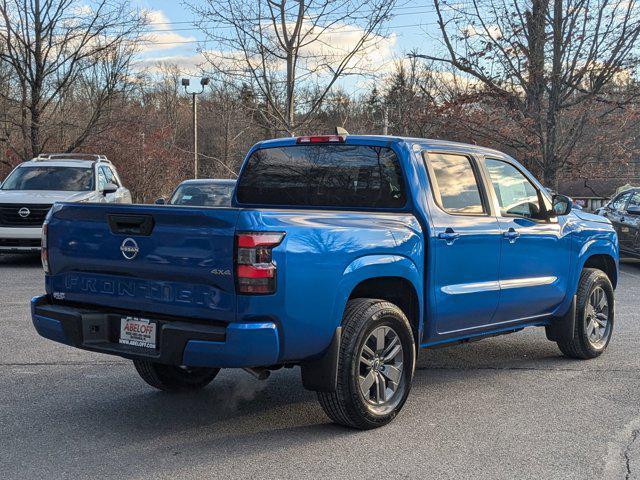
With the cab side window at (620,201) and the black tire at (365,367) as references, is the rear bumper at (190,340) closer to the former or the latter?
the black tire at (365,367)

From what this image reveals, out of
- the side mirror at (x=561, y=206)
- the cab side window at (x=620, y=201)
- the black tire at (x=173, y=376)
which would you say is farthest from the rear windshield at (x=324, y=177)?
the cab side window at (x=620, y=201)

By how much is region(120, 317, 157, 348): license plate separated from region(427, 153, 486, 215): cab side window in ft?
7.33

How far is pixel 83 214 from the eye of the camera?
15.0 ft

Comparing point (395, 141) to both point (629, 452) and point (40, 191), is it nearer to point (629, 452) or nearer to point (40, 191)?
point (629, 452)

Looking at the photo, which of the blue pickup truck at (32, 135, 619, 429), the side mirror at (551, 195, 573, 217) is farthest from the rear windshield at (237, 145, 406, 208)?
the side mirror at (551, 195, 573, 217)

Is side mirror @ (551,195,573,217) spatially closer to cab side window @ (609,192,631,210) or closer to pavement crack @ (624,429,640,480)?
pavement crack @ (624,429,640,480)

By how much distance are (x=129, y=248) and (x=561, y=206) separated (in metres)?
3.85

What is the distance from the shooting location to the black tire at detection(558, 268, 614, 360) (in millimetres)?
6586

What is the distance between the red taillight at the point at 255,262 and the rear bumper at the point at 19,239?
10.5 meters

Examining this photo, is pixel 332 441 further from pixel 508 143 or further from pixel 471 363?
pixel 508 143

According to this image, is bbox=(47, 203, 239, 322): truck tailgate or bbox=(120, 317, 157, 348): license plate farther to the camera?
bbox=(120, 317, 157, 348): license plate

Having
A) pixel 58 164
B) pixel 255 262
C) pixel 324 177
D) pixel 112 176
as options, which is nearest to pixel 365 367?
pixel 255 262

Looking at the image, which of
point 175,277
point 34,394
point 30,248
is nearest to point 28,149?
point 30,248

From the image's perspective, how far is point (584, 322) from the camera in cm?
662
